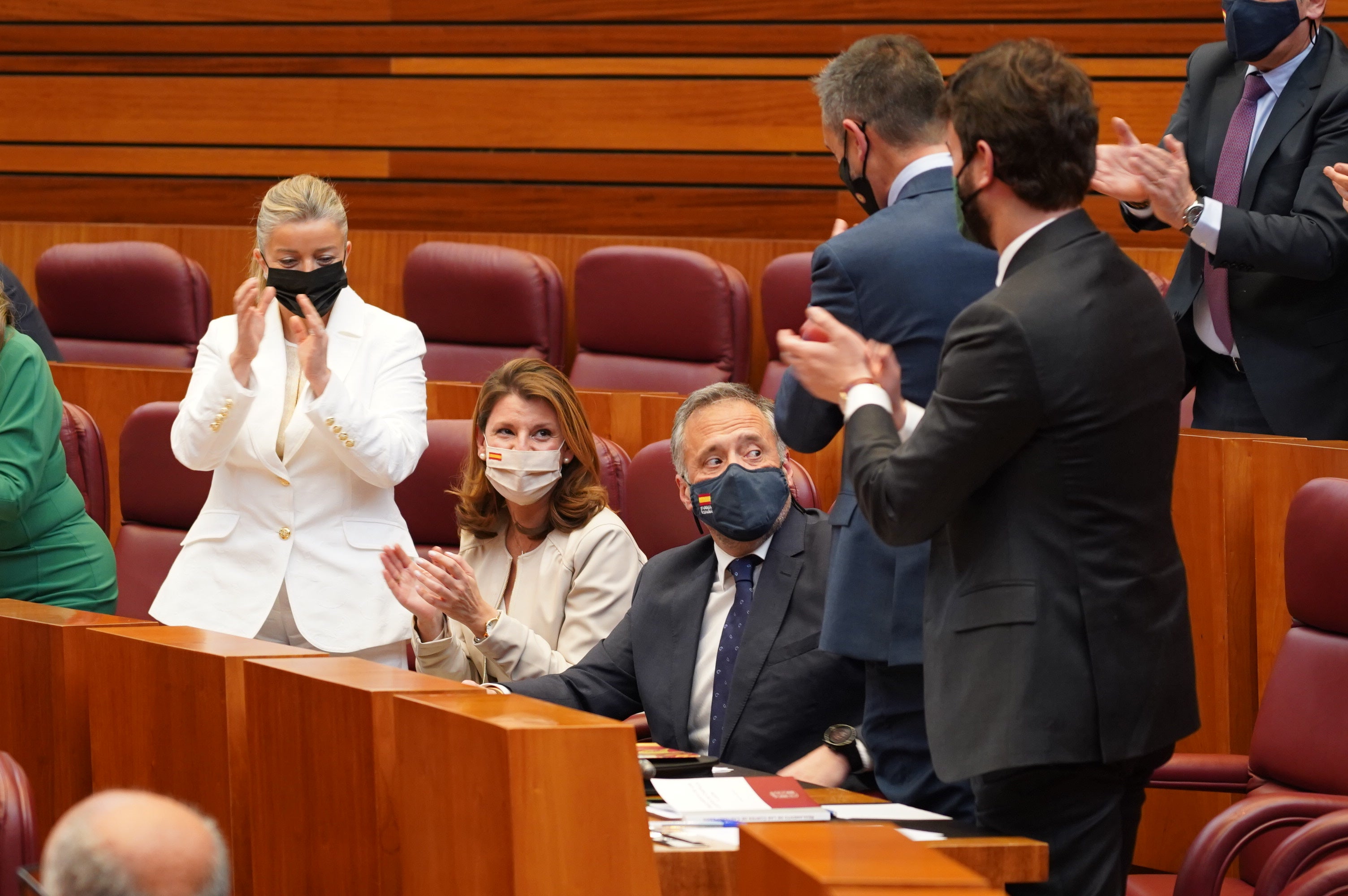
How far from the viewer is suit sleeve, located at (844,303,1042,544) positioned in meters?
1.24

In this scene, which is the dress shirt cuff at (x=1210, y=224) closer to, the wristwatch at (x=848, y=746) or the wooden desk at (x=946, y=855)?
the wristwatch at (x=848, y=746)

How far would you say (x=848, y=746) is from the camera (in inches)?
69.2

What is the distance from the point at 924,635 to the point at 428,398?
198cm

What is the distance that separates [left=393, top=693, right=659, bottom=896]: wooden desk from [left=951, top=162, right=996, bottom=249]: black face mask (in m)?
0.50

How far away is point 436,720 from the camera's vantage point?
4.44ft

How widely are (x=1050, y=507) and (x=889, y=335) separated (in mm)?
425

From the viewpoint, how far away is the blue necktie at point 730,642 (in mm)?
1919

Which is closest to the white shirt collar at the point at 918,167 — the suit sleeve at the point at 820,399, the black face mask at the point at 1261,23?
the suit sleeve at the point at 820,399

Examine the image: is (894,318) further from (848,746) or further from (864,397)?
(848,746)

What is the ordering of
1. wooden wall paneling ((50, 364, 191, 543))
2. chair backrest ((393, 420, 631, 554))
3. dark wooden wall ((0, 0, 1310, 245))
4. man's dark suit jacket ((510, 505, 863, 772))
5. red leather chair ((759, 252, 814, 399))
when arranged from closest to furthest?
man's dark suit jacket ((510, 505, 863, 772)), chair backrest ((393, 420, 631, 554)), wooden wall paneling ((50, 364, 191, 543)), red leather chair ((759, 252, 814, 399)), dark wooden wall ((0, 0, 1310, 245))

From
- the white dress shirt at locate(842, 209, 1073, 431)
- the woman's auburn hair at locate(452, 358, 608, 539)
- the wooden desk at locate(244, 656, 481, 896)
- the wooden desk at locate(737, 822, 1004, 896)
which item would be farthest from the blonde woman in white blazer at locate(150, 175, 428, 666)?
the wooden desk at locate(737, 822, 1004, 896)

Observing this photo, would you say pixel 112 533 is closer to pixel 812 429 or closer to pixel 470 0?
pixel 470 0

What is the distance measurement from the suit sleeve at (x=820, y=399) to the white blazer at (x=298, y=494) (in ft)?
2.29

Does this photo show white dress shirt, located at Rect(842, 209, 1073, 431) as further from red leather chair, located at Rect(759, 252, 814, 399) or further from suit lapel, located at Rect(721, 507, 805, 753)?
red leather chair, located at Rect(759, 252, 814, 399)
